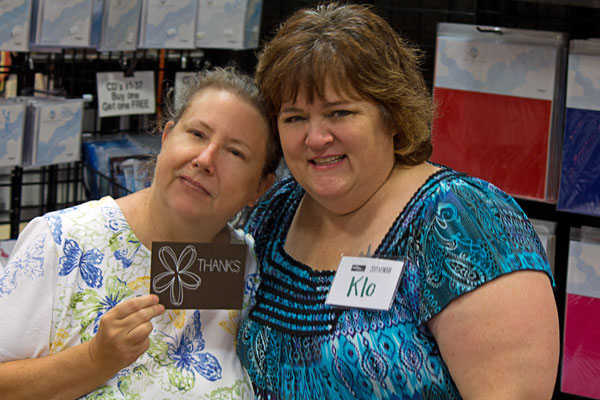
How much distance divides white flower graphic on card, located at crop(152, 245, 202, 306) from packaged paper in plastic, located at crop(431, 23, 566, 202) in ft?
4.06

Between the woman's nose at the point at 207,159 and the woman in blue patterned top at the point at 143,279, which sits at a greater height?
the woman's nose at the point at 207,159

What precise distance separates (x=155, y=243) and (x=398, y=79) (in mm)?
635

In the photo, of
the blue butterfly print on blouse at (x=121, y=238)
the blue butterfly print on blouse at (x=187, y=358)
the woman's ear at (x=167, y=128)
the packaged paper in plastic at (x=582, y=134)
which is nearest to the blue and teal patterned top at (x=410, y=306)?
the blue butterfly print on blouse at (x=187, y=358)

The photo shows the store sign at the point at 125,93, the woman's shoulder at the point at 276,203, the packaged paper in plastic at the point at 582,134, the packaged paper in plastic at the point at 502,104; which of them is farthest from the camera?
the store sign at the point at 125,93

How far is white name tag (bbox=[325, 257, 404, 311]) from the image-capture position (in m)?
1.65

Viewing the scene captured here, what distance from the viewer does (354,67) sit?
1.68 m

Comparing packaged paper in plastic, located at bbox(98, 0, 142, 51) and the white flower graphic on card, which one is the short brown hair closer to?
the white flower graphic on card

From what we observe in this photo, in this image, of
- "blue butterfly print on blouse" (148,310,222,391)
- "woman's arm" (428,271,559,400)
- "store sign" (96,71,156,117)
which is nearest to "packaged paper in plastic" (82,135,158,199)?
"store sign" (96,71,156,117)

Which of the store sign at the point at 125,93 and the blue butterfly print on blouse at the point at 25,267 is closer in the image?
the blue butterfly print on blouse at the point at 25,267

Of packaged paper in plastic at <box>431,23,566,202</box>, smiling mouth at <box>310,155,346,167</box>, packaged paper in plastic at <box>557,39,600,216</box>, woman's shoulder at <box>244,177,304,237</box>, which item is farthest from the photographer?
packaged paper in plastic at <box>431,23,566,202</box>

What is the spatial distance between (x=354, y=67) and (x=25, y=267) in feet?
Result: 2.76

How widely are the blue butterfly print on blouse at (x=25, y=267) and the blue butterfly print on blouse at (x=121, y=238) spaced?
0.54 ft

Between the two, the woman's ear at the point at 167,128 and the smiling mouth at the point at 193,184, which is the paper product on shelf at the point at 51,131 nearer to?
the woman's ear at the point at 167,128

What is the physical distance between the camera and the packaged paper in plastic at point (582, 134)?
2.46 meters
